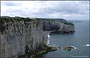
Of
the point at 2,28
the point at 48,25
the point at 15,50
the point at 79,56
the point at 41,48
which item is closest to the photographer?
the point at 2,28

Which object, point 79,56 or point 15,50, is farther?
point 79,56

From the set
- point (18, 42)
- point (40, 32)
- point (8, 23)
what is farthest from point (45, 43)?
point (8, 23)

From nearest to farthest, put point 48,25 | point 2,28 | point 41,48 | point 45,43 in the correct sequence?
point 2,28 < point 41,48 < point 45,43 < point 48,25

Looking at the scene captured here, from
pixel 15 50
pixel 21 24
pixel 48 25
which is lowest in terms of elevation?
pixel 48 25

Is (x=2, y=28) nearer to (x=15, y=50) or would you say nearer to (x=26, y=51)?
(x=15, y=50)

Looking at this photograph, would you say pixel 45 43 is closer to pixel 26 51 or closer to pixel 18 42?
pixel 26 51

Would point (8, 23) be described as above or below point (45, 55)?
above
